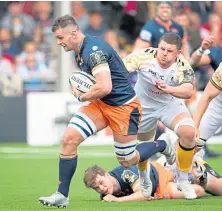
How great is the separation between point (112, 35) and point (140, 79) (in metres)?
9.99

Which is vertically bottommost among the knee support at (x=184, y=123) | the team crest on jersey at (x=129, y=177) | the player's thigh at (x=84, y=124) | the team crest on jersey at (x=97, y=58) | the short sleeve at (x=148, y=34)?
the team crest on jersey at (x=129, y=177)

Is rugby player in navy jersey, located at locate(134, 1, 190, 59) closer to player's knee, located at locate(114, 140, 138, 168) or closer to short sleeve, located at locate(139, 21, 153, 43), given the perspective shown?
short sleeve, located at locate(139, 21, 153, 43)

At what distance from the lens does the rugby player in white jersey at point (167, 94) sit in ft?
33.0

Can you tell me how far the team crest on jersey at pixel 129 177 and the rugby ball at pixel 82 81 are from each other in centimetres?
125

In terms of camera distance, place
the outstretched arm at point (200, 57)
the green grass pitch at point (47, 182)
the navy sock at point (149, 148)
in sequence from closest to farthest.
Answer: the green grass pitch at point (47, 182) < the navy sock at point (149, 148) < the outstretched arm at point (200, 57)

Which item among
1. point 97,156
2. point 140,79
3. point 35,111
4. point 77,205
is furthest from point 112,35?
point 77,205

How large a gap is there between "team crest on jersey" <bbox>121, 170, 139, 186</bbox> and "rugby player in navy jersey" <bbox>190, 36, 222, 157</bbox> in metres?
0.87

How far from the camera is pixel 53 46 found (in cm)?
2109

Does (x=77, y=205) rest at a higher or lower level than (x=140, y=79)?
lower

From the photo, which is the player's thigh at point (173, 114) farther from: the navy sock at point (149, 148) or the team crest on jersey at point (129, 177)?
the team crest on jersey at point (129, 177)

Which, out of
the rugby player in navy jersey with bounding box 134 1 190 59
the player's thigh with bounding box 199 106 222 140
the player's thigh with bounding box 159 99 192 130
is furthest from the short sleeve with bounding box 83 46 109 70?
the rugby player in navy jersey with bounding box 134 1 190 59

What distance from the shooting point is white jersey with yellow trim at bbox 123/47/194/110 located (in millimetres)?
10195

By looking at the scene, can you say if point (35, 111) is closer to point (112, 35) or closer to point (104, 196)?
point (112, 35)

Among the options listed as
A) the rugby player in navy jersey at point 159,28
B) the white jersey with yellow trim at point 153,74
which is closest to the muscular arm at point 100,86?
the white jersey with yellow trim at point 153,74
